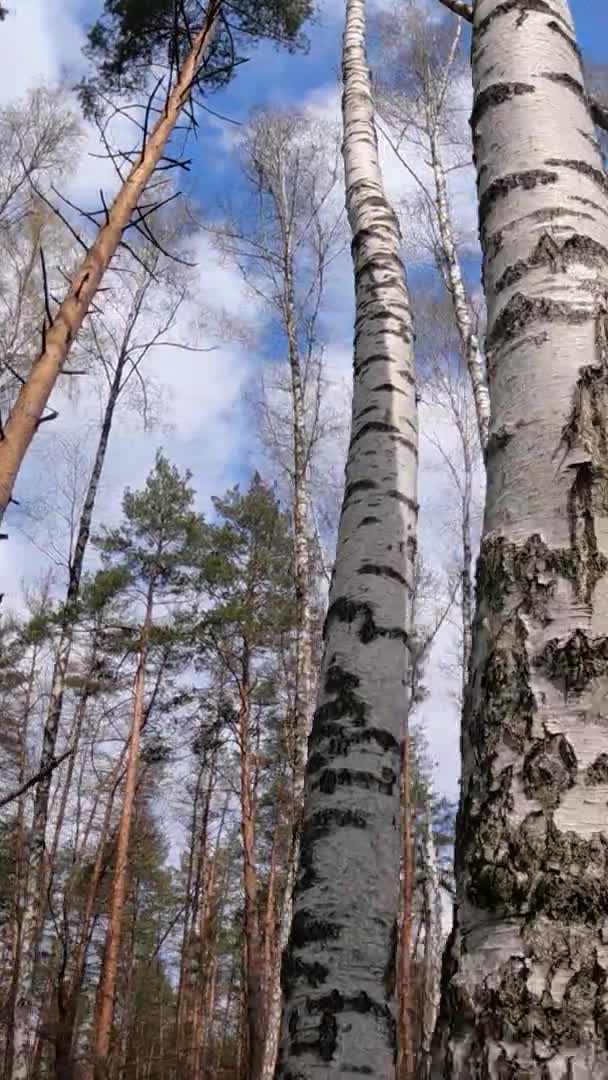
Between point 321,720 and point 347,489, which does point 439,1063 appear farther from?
point 347,489

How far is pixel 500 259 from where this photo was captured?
4.85ft

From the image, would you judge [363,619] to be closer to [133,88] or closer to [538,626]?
[538,626]

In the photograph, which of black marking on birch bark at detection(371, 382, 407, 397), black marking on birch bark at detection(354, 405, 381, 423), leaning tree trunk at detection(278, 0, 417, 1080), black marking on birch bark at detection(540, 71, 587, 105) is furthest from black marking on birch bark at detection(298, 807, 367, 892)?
black marking on birch bark at detection(540, 71, 587, 105)

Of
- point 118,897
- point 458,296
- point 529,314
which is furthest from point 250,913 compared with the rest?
point 529,314

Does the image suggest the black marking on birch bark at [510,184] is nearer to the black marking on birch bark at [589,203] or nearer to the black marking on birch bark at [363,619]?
the black marking on birch bark at [589,203]

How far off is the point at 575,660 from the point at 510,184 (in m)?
0.91

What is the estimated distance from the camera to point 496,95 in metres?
1.65

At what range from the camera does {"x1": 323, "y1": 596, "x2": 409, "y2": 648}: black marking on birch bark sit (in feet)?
7.91

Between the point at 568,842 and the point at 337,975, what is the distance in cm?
116

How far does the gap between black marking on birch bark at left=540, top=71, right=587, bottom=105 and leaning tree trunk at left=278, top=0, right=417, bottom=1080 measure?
4.25 feet

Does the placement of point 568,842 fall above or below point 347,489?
below

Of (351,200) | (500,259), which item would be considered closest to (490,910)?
(500,259)

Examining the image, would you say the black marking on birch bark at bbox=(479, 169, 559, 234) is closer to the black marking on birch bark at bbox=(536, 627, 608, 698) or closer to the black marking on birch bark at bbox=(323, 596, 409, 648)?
the black marking on birch bark at bbox=(536, 627, 608, 698)

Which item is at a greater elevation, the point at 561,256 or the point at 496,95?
the point at 496,95
